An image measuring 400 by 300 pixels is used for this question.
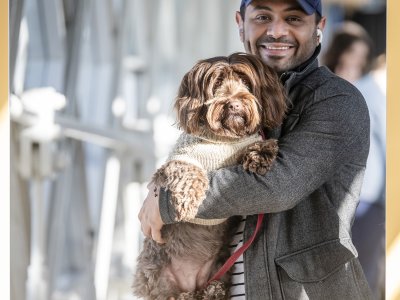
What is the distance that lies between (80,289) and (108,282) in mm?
137

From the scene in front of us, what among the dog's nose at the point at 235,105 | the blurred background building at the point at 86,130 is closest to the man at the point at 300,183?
the dog's nose at the point at 235,105

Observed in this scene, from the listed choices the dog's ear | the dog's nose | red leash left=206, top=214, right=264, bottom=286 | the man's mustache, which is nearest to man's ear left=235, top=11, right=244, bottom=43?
the man's mustache

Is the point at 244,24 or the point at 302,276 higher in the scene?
the point at 244,24

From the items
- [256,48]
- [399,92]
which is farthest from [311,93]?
[399,92]

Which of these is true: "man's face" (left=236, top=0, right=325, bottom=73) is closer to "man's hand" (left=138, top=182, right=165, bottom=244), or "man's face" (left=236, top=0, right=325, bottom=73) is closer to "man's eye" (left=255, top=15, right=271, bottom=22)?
"man's eye" (left=255, top=15, right=271, bottom=22)

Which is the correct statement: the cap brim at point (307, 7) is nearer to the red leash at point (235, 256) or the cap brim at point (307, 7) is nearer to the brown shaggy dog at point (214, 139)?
the brown shaggy dog at point (214, 139)

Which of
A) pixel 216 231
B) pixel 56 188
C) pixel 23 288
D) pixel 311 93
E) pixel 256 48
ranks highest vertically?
pixel 256 48

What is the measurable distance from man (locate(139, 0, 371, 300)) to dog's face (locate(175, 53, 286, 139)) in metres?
0.07

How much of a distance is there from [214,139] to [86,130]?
2.16ft

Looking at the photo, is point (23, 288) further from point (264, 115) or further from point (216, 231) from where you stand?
point (264, 115)

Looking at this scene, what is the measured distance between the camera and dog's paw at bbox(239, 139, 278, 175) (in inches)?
73.7

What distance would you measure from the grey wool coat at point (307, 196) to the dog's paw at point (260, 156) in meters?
0.02

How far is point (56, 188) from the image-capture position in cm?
251

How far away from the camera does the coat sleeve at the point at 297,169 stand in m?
1.84
